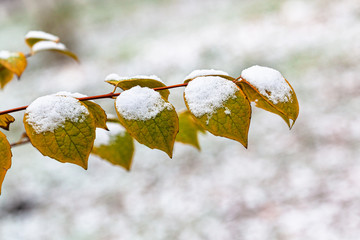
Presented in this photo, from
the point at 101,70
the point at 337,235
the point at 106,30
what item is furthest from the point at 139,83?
the point at 106,30

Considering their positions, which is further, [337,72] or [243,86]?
[337,72]

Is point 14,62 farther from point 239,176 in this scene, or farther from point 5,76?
point 239,176

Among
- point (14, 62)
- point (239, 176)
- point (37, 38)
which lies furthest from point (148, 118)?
point (239, 176)

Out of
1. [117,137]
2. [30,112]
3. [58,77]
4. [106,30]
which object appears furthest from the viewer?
[106,30]

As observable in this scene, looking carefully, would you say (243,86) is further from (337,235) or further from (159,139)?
(337,235)

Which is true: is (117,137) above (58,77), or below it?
above

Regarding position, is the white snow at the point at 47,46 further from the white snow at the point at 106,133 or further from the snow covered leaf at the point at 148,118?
the snow covered leaf at the point at 148,118

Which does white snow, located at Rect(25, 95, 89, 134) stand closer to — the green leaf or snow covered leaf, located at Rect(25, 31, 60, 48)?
the green leaf
